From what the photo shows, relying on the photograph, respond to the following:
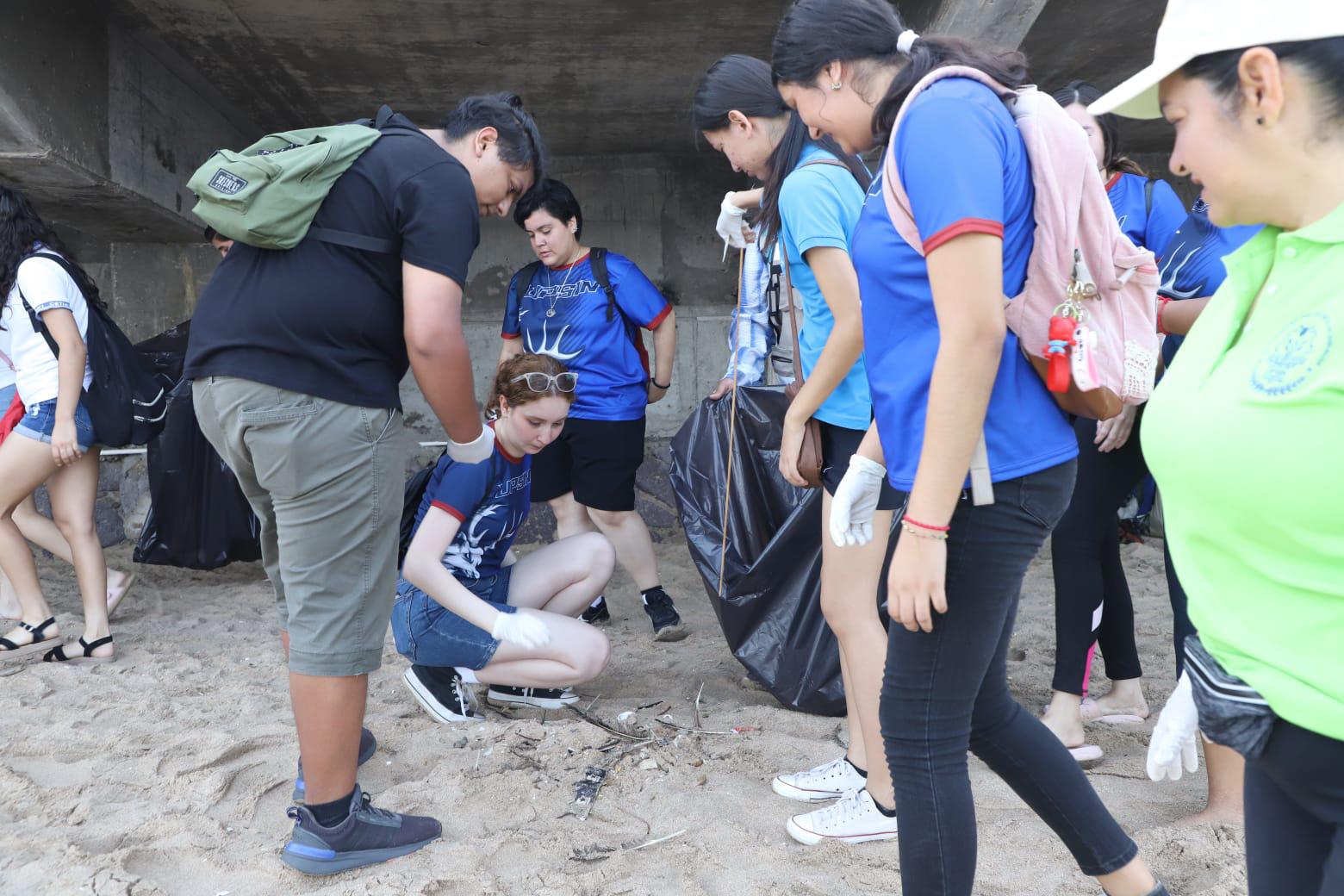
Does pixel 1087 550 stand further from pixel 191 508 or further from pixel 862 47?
pixel 191 508

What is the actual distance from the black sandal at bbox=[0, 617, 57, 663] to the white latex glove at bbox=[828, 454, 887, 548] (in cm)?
310

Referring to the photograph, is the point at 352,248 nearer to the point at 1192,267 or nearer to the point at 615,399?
the point at 1192,267

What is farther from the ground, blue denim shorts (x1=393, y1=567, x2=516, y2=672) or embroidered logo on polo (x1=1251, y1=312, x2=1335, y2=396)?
embroidered logo on polo (x1=1251, y1=312, x2=1335, y2=396)

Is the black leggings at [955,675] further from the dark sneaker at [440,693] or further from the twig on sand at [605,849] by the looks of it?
the dark sneaker at [440,693]

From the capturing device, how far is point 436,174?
5.95ft

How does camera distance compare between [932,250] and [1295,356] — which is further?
[932,250]

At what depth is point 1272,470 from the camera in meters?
0.78

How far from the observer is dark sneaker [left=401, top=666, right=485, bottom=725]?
2.65 m

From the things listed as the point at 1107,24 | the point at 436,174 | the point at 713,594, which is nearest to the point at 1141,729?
the point at 713,594

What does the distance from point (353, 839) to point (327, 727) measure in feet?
0.83

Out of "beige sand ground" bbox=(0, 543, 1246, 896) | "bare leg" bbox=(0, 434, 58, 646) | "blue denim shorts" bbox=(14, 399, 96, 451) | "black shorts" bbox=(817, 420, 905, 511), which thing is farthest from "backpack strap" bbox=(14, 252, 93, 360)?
"black shorts" bbox=(817, 420, 905, 511)

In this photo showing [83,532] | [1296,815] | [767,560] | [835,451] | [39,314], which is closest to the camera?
[1296,815]

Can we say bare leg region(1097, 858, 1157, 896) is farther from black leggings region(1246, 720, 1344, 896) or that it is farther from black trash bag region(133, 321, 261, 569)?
black trash bag region(133, 321, 261, 569)

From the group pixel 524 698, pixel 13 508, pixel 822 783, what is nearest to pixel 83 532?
pixel 13 508
